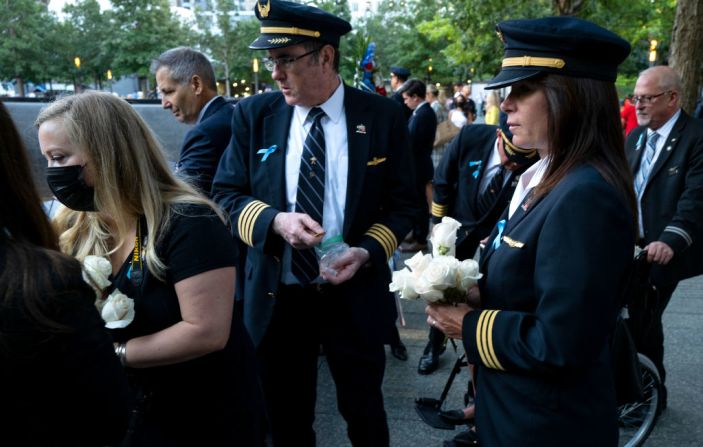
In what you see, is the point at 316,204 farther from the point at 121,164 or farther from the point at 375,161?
the point at 121,164

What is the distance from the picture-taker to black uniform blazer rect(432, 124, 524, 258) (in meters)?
3.66

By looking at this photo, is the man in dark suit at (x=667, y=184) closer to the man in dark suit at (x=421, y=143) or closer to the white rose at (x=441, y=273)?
the white rose at (x=441, y=273)

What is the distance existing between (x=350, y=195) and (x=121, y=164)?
1.00 m

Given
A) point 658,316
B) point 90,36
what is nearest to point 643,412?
point 658,316

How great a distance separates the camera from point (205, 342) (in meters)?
1.91

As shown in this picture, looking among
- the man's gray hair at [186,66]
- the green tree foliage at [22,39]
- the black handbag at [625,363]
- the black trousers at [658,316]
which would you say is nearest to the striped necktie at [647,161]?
the black trousers at [658,316]

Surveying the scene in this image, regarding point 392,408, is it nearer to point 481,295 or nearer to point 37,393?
point 481,295

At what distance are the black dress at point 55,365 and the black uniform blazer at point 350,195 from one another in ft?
Answer: 4.53

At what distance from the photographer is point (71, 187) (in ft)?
6.28

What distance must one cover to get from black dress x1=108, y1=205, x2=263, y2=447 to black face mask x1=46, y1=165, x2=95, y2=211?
0.20 metres

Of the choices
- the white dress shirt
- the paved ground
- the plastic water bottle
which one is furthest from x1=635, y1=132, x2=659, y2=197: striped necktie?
the plastic water bottle

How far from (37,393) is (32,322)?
0.14m

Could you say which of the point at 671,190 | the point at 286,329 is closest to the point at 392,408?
the point at 286,329

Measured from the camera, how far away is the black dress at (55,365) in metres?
1.02
